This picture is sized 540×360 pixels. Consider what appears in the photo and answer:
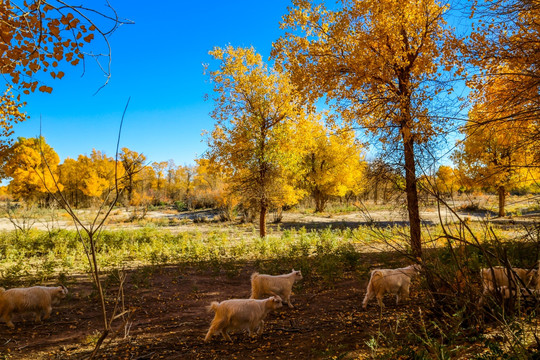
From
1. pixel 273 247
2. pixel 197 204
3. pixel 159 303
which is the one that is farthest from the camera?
pixel 197 204

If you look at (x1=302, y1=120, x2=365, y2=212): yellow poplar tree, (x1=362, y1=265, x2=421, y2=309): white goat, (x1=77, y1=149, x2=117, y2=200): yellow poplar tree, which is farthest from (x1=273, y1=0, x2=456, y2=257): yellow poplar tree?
(x1=77, y1=149, x2=117, y2=200): yellow poplar tree

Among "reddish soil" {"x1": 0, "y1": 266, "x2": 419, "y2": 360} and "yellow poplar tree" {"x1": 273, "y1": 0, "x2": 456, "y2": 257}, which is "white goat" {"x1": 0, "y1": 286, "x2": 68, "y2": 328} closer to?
"reddish soil" {"x1": 0, "y1": 266, "x2": 419, "y2": 360}

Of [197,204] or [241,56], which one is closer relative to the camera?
[241,56]

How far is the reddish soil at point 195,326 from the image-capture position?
13.2 ft

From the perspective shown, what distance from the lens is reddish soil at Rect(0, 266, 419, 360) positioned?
402cm

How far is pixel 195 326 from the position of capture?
5.02 metres

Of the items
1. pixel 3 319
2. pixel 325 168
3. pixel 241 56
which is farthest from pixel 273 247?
pixel 325 168

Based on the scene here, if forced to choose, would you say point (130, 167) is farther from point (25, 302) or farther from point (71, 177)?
point (71, 177)

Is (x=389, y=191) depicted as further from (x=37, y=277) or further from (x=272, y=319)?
(x=37, y=277)

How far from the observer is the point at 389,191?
29.1 ft

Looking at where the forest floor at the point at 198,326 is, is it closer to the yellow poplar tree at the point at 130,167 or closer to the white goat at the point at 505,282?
the white goat at the point at 505,282

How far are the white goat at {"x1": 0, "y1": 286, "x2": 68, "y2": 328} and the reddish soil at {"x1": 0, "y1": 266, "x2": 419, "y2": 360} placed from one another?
0.18 m

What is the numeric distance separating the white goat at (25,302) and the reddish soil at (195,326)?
179 mm

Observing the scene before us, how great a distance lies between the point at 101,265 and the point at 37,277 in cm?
169
